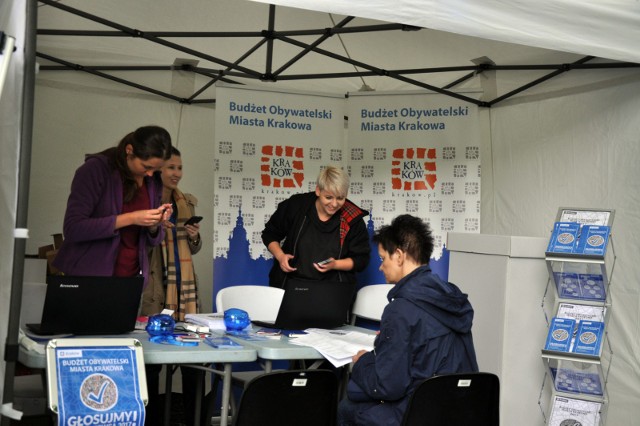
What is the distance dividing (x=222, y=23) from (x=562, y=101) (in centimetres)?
250

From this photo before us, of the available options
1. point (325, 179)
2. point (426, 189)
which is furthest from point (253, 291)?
point (426, 189)

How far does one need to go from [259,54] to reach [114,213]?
9.73 feet

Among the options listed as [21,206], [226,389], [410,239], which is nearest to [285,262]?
[226,389]

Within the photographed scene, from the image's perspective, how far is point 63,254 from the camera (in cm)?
354

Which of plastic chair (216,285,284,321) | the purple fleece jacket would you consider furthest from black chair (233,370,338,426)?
plastic chair (216,285,284,321)

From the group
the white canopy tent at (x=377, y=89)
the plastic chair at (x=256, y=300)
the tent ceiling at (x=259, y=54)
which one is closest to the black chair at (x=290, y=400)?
the plastic chair at (x=256, y=300)

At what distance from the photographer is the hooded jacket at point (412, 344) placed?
2.71 m

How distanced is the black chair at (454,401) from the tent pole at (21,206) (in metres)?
1.29

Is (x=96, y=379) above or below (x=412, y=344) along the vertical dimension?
below

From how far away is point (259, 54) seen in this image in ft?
20.3

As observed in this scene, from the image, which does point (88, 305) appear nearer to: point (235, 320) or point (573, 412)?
point (235, 320)

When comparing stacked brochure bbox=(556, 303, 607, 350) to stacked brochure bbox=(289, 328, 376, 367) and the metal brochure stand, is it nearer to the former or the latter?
stacked brochure bbox=(289, 328, 376, 367)

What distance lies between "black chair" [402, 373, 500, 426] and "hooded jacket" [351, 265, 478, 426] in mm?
104

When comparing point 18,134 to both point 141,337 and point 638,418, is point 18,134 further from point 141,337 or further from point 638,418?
point 638,418
